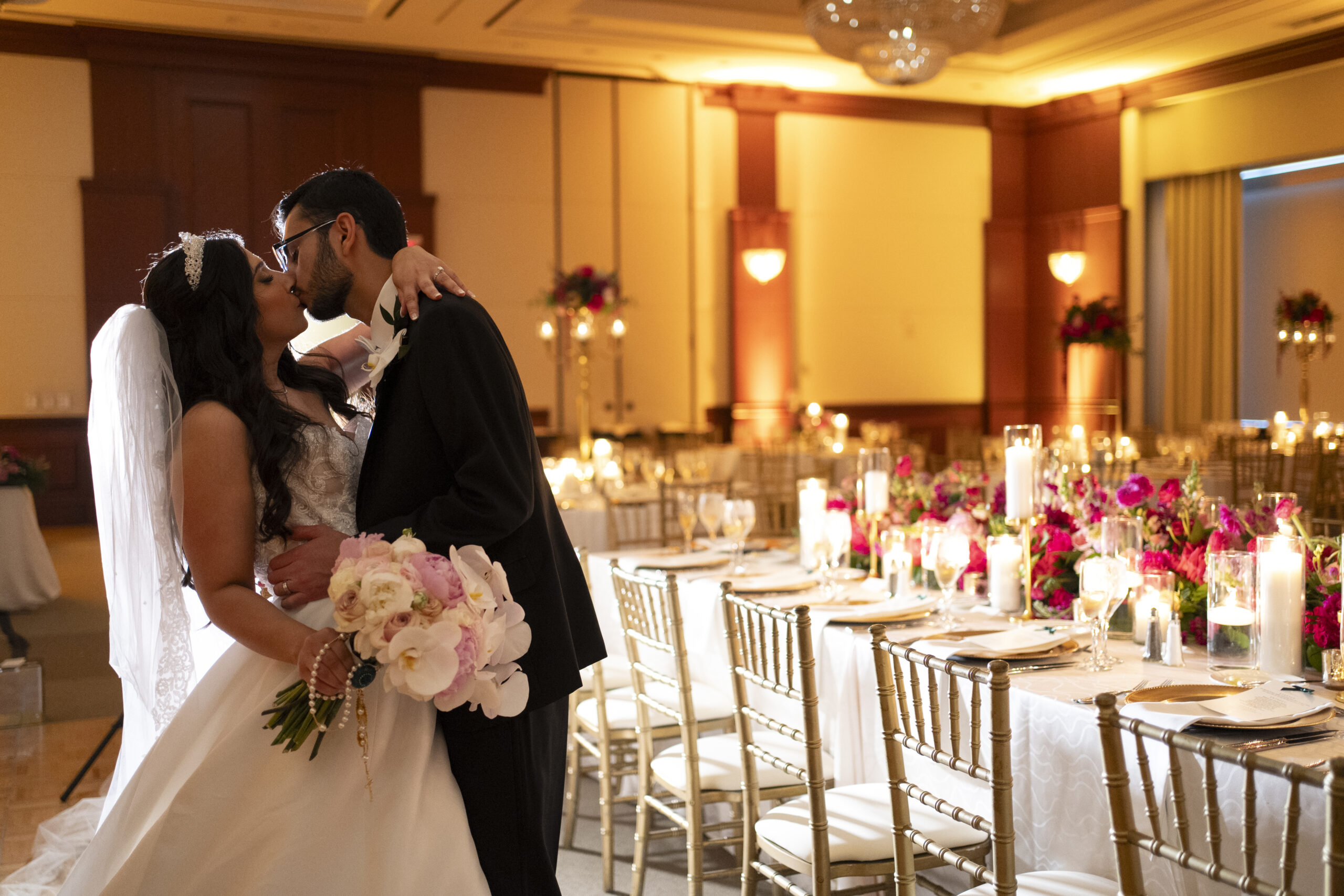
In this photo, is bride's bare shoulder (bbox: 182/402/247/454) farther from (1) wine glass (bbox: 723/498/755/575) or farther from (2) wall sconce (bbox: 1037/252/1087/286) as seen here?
(2) wall sconce (bbox: 1037/252/1087/286)

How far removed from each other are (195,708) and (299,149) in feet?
30.8

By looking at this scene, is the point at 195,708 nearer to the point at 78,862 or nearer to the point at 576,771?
the point at 78,862

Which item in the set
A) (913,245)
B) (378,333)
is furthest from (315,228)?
(913,245)

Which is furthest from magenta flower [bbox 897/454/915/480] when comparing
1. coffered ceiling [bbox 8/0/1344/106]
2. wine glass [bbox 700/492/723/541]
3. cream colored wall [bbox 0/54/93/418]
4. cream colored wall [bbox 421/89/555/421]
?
cream colored wall [bbox 0/54/93/418]

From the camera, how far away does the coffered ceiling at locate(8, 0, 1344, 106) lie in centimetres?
935

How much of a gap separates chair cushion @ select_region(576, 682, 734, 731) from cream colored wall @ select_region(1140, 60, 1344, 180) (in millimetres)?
9783

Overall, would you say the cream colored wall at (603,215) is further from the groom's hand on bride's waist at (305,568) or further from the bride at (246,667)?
the groom's hand on bride's waist at (305,568)

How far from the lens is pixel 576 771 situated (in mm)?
3977

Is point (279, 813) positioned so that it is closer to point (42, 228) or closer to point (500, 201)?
point (42, 228)

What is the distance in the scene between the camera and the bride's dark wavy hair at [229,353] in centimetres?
199

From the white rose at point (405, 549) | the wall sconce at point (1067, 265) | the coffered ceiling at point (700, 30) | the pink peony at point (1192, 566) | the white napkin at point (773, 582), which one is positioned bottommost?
the white napkin at point (773, 582)

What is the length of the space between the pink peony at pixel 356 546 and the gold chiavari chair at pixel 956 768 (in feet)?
3.01

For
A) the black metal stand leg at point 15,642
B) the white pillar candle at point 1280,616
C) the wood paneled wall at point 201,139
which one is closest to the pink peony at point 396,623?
the white pillar candle at point 1280,616

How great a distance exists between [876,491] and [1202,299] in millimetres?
10092
